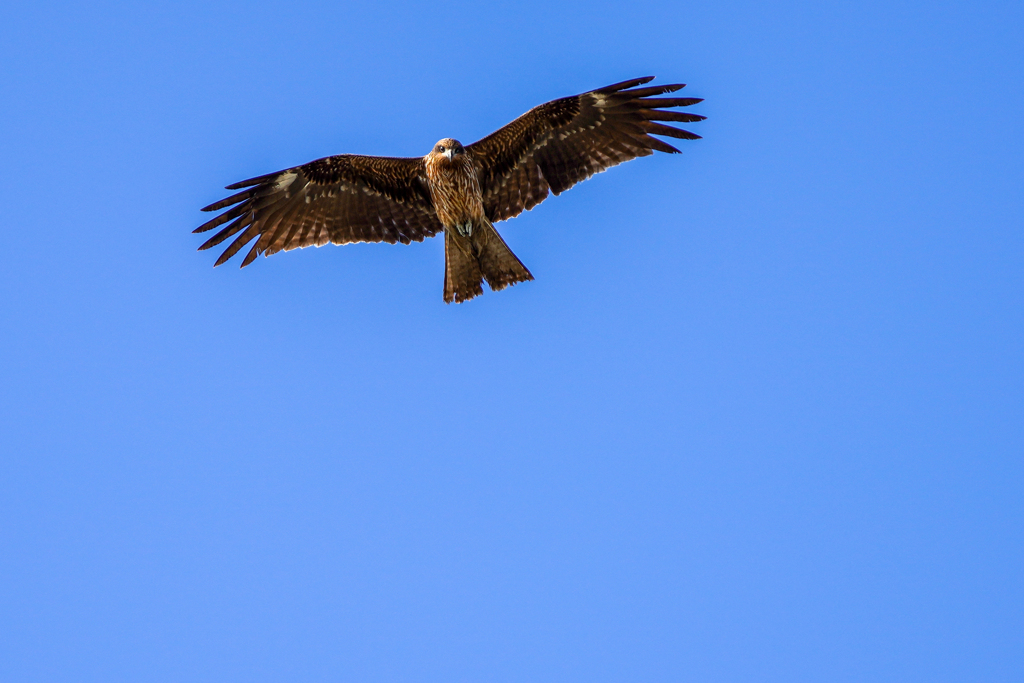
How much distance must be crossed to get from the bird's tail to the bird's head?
87cm

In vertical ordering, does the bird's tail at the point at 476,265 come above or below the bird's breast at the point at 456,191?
below

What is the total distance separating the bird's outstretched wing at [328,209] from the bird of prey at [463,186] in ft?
0.04

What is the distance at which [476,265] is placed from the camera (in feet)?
35.9

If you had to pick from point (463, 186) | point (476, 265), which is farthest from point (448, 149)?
point (476, 265)

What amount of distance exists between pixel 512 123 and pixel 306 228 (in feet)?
9.86

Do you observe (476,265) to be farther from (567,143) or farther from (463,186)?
(567,143)

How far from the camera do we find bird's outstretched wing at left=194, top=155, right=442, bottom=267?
11.3 meters

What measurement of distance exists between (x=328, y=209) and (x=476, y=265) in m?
2.13

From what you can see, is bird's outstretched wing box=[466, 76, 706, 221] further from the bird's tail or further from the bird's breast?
the bird's tail

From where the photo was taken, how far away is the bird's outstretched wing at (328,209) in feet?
37.1

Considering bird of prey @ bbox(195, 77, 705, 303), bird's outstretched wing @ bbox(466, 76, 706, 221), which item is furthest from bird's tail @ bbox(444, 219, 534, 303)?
bird's outstretched wing @ bbox(466, 76, 706, 221)

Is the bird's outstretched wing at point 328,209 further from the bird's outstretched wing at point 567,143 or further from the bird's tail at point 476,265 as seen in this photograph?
the bird's outstretched wing at point 567,143

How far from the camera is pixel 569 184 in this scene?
10.9 meters

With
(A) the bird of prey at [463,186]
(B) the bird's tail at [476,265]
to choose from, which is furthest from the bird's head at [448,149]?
(B) the bird's tail at [476,265]
